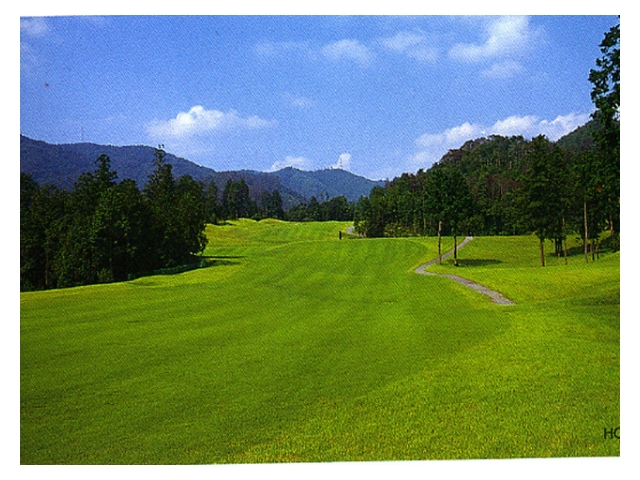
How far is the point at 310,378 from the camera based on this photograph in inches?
279

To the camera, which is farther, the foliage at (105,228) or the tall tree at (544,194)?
the tall tree at (544,194)

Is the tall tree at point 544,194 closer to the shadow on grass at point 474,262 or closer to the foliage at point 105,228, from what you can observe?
the shadow on grass at point 474,262

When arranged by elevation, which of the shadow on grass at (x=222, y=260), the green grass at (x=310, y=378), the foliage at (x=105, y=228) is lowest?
the green grass at (x=310, y=378)

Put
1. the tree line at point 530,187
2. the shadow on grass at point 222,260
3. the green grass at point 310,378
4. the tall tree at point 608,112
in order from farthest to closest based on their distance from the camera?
the shadow on grass at point 222,260, the tree line at point 530,187, the tall tree at point 608,112, the green grass at point 310,378

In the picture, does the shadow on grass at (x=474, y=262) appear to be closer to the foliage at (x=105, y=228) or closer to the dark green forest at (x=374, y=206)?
the dark green forest at (x=374, y=206)

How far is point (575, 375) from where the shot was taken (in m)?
7.16

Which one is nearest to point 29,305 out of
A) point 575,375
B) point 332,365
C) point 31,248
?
point 31,248

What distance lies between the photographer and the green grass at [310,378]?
5906mm

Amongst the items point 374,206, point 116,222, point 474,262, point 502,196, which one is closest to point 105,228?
point 116,222

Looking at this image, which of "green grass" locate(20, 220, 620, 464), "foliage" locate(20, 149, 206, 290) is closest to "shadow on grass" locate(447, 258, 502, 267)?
"foliage" locate(20, 149, 206, 290)

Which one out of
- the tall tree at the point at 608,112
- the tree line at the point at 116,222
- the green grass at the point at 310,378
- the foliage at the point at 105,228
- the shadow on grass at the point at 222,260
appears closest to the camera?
the green grass at the point at 310,378

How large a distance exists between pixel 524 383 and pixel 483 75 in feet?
19.9

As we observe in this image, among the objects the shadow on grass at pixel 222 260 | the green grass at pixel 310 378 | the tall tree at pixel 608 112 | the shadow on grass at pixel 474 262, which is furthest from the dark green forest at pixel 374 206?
the shadow on grass at pixel 474 262

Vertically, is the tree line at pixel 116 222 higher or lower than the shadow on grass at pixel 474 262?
higher
